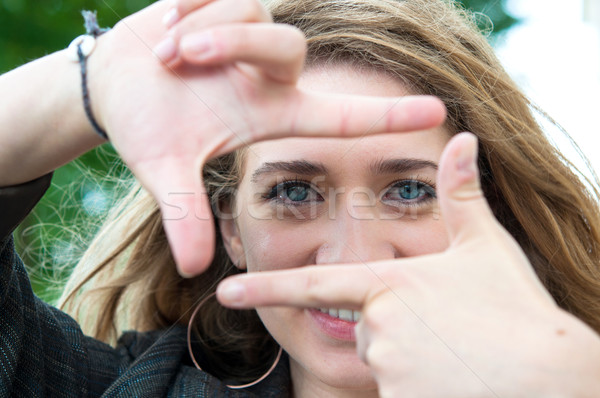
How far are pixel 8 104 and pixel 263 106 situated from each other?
0.52 m

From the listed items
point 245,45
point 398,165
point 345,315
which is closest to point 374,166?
point 398,165

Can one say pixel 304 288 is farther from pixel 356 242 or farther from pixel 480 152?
pixel 480 152

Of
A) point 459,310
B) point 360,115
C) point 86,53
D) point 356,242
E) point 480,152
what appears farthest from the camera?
point 480,152

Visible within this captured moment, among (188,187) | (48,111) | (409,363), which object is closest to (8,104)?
(48,111)

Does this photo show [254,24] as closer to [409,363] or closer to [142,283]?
[409,363]

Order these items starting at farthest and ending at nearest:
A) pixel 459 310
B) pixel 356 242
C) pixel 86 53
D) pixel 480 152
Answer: pixel 480 152
pixel 356 242
pixel 86 53
pixel 459 310

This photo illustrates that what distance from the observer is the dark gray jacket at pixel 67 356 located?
129 cm

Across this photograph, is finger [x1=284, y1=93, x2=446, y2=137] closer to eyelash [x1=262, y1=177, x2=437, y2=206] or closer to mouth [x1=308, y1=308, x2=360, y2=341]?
eyelash [x1=262, y1=177, x2=437, y2=206]

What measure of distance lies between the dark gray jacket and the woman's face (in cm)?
30

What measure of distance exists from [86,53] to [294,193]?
1.90 ft

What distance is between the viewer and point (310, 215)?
144 cm

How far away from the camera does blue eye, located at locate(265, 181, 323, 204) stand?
4.78 ft

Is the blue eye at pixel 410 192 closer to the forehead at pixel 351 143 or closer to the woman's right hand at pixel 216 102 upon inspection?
the forehead at pixel 351 143

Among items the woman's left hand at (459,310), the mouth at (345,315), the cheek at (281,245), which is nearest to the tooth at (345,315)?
the mouth at (345,315)
